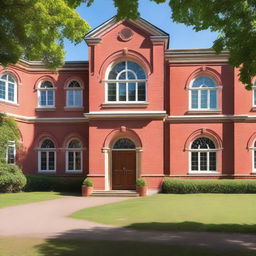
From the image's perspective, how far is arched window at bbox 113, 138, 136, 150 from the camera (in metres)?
25.4

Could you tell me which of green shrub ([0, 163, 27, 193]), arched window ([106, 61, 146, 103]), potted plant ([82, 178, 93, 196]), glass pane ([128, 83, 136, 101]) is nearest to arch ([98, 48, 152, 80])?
arched window ([106, 61, 146, 103])

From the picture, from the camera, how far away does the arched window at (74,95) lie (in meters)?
27.9

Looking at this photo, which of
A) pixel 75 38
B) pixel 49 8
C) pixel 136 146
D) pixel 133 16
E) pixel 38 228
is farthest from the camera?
pixel 136 146

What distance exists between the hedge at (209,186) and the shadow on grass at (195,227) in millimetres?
11482

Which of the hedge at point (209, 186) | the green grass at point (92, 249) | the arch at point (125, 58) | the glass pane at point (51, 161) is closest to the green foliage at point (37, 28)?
the green grass at point (92, 249)

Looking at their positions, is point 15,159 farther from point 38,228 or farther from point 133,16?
point 133,16

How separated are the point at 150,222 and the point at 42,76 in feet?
57.5

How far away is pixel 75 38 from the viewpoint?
14.5m

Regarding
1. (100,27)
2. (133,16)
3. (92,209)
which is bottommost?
(92,209)

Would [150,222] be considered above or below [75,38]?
below

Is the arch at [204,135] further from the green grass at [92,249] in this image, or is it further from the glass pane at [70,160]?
the green grass at [92,249]

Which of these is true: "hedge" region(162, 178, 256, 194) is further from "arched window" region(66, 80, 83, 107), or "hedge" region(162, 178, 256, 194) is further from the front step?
"arched window" region(66, 80, 83, 107)

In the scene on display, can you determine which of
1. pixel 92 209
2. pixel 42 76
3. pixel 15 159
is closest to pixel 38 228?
pixel 92 209

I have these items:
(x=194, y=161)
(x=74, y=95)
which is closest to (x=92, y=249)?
(x=194, y=161)
